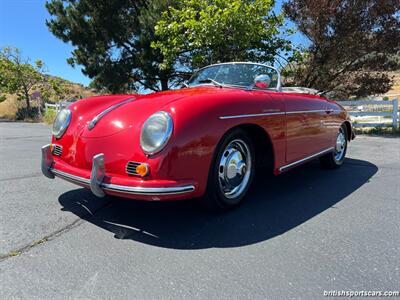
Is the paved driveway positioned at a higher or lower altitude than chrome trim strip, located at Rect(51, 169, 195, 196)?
lower

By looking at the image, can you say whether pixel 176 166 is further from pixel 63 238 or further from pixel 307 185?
pixel 307 185

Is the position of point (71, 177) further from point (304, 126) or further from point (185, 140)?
point (304, 126)

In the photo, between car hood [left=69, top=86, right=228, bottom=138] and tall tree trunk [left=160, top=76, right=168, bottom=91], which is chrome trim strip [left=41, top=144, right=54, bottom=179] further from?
tall tree trunk [left=160, top=76, right=168, bottom=91]

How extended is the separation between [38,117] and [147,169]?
22027 mm

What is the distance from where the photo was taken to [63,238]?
250 cm

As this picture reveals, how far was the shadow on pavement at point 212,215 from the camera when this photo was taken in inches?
99.2

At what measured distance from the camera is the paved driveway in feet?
6.26

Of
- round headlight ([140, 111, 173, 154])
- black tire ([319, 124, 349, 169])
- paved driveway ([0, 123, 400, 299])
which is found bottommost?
paved driveway ([0, 123, 400, 299])

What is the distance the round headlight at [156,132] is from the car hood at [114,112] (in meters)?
0.13

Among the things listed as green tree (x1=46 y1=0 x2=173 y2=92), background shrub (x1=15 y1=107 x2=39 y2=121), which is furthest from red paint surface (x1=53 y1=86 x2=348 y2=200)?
background shrub (x1=15 y1=107 x2=39 y2=121)

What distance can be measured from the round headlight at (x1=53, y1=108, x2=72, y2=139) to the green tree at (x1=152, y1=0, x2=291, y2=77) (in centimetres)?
766

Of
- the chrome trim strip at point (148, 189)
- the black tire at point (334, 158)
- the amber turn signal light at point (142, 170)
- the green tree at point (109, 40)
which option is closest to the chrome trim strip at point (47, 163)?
the chrome trim strip at point (148, 189)

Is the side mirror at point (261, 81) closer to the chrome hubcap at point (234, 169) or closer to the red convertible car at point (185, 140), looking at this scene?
the red convertible car at point (185, 140)

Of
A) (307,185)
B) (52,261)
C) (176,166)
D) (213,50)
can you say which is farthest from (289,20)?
(52,261)
